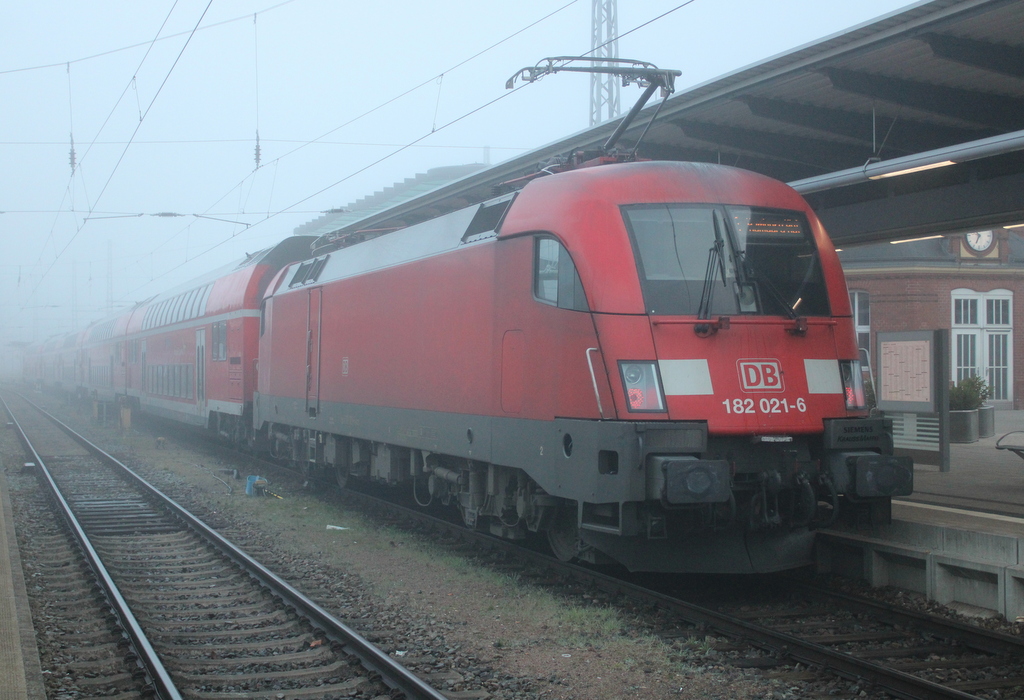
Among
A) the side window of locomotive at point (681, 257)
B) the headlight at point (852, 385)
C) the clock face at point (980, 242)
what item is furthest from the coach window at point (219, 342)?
the clock face at point (980, 242)

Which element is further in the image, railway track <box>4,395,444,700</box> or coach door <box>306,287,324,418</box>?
coach door <box>306,287,324,418</box>

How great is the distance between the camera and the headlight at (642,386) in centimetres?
663

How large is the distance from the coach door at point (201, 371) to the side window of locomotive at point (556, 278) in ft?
47.4

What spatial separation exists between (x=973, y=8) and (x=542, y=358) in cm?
436

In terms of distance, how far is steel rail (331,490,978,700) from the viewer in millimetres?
5117

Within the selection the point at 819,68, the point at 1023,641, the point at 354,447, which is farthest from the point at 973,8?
the point at 354,447

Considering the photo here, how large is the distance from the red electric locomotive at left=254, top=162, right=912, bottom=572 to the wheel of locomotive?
2 centimetres

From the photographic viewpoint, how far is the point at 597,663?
19.3ft

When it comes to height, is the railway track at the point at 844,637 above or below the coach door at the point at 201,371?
below

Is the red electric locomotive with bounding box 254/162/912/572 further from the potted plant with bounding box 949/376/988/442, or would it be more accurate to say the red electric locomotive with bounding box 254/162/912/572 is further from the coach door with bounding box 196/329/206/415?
the coach door with bounding box 196/329/206/415

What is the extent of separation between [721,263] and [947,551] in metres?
2.87

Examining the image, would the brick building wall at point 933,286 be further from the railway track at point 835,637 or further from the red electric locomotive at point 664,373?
the railway track at point 835,637

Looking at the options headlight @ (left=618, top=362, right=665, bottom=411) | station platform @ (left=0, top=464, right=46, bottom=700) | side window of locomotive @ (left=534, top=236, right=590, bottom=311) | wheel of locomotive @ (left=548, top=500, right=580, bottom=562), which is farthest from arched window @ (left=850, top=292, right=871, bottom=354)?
station platform @ (left=0, top=464, right=46, bottom=700)

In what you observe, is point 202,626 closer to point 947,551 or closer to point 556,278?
point 556,278
